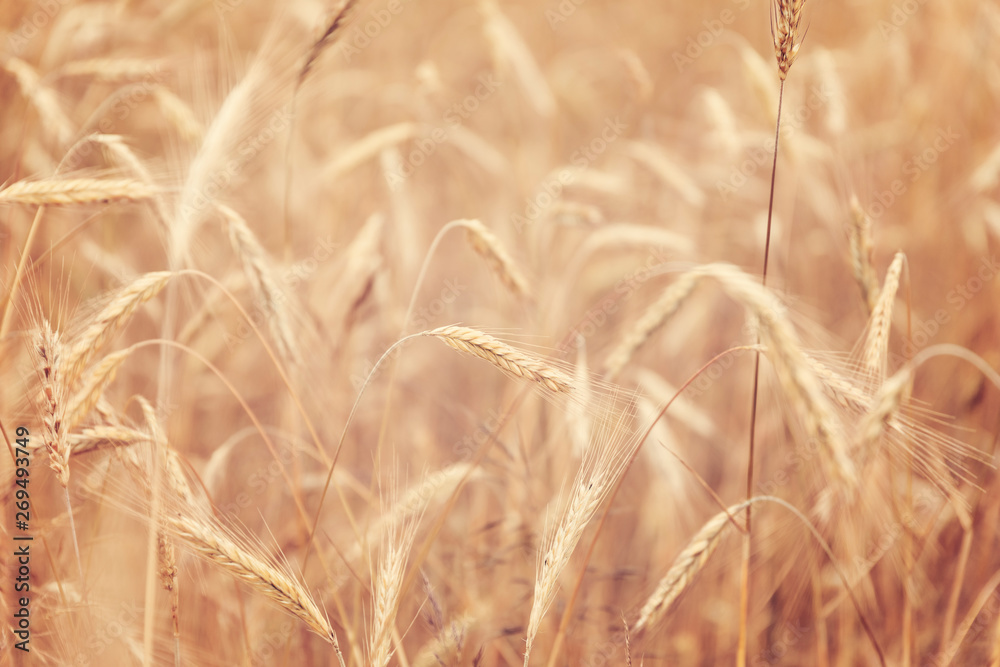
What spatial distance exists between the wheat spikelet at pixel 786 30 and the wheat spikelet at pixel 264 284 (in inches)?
45.8

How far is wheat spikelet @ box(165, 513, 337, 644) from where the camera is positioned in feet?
3.11

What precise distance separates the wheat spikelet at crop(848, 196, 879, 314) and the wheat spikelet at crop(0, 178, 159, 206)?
168 centimetres

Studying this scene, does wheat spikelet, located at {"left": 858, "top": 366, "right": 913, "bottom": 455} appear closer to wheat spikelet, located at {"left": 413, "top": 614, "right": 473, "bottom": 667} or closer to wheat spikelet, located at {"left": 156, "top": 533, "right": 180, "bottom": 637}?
wheat spikelet, located at {"left": 413, "top": 614, "right": 473, "bottom": 667}

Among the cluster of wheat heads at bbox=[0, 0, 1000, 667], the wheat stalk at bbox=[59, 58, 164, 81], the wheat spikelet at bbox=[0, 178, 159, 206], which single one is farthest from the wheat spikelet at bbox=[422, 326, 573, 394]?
the wheat stalk at bbox=[59, 58, 164, 81]

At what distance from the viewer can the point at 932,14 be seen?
10.8ft

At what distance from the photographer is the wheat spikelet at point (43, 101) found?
1.74m

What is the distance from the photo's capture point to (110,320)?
112 centimetres

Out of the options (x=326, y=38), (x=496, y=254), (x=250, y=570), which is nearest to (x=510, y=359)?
(x=496, y=254)

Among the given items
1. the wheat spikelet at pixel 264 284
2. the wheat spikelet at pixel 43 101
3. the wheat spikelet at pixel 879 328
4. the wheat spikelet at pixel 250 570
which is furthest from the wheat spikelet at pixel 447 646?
the wheat spikelet at pixel 43 101

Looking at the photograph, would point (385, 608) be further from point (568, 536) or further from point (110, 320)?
point (110, 320)

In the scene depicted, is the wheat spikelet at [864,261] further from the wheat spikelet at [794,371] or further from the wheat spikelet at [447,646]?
the wheat spikelet at [447,646]

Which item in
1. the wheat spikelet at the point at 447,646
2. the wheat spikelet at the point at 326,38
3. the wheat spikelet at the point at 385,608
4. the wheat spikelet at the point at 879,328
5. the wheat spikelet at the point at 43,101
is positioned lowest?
the wheat spikelet at the point at 447,646

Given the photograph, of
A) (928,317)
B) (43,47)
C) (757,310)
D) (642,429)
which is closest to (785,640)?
(642,429)

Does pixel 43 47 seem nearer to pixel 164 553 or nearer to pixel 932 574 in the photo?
pixel 164 553
